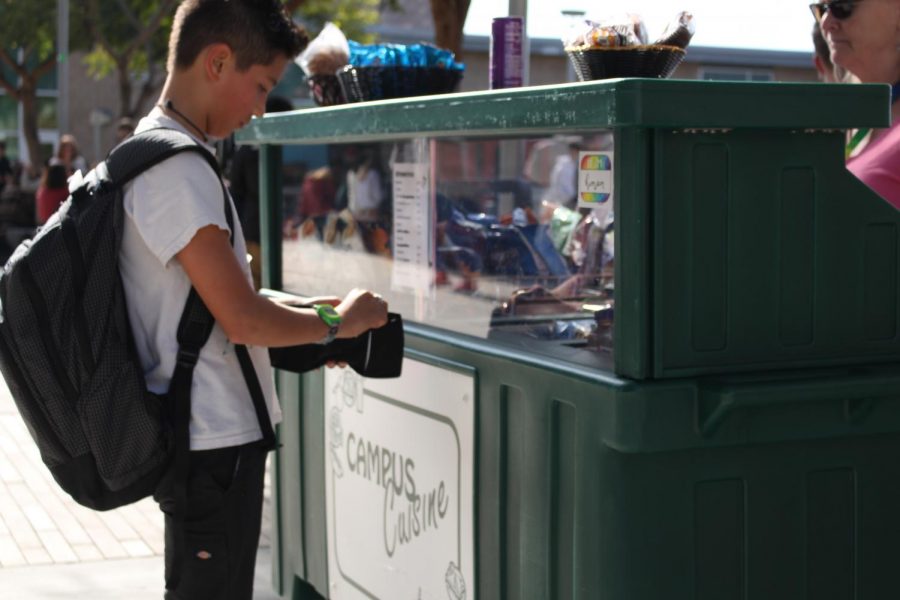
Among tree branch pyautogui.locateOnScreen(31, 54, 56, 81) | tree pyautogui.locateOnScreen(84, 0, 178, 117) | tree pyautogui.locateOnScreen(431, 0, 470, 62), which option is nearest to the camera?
tree pyautogui.locateOnScreen(431, 0, 470, 62)

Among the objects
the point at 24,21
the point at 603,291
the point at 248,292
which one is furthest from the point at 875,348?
the point at 24,21

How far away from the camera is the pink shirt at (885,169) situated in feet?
9.43

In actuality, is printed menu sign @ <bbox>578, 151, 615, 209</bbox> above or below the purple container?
below

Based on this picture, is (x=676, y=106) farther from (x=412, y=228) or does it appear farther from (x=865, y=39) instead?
(x=412, y=228)

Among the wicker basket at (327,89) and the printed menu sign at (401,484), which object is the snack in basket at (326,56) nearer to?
the wicker basket at (327,89)

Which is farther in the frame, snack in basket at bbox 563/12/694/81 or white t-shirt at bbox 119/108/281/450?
snack in basket at bbox 563/12/694/81

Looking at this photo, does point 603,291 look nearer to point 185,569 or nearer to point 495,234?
point 495,234

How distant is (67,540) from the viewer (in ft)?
16.8

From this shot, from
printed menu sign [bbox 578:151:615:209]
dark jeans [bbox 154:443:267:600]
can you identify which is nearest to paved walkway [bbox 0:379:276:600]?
dark jeans [bbox 154:443:267:600]

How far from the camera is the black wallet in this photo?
3.01 m

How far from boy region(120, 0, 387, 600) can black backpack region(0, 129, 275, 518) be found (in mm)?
39

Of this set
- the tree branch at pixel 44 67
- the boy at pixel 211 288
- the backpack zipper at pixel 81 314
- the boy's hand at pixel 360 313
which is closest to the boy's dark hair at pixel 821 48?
the boy's hand at pixel 360 313

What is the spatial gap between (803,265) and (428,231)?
1.22 m

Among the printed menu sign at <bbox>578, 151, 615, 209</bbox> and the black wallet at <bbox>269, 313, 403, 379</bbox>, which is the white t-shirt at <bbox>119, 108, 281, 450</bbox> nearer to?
the black wallet at <bbox>269, 313, 403, 379</bbox>
